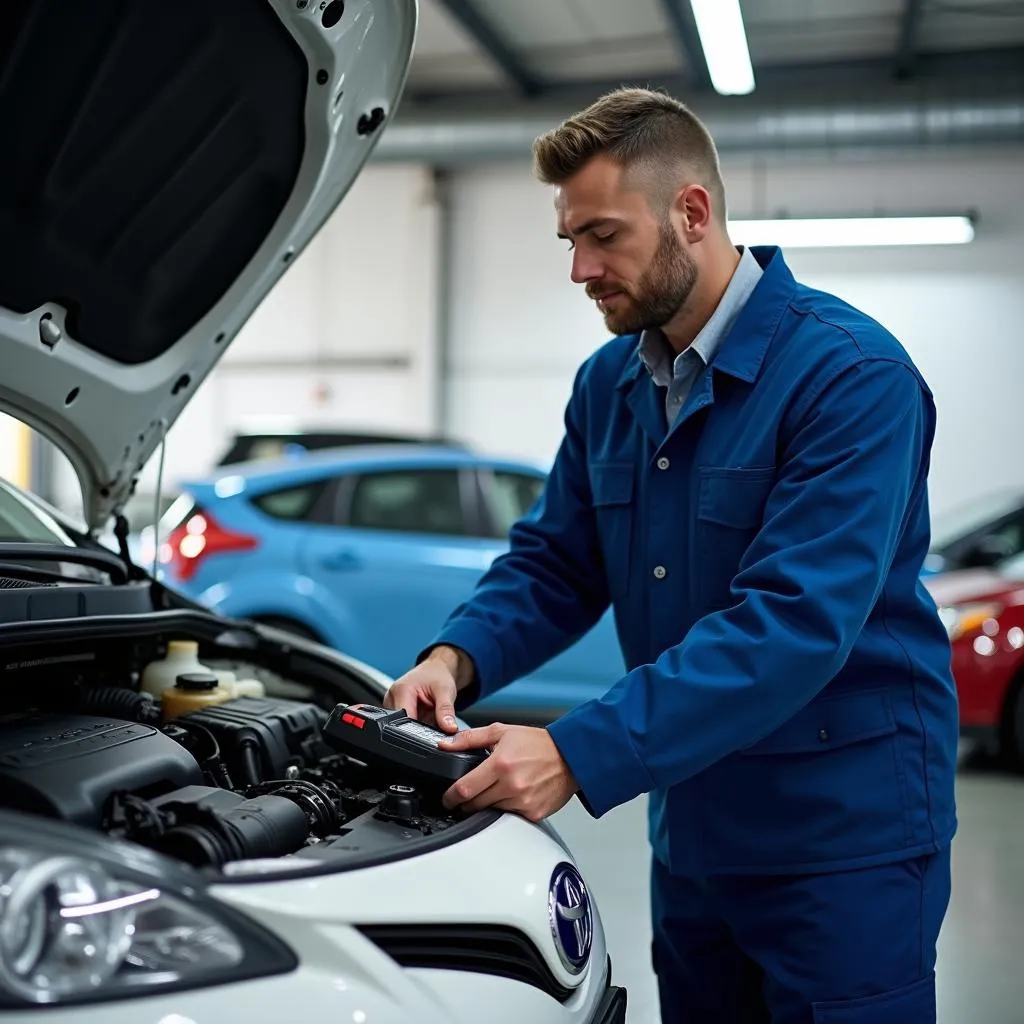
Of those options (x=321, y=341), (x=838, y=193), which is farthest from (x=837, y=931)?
(x=321, y=341)

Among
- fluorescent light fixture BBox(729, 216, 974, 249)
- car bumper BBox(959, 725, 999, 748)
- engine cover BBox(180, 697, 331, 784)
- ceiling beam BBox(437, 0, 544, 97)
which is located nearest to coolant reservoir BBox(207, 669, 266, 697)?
engine cover BBox(180, 697, 331, 784)

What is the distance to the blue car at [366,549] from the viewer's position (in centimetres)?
477

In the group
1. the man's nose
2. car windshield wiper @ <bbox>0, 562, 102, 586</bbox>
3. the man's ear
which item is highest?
the man's ear

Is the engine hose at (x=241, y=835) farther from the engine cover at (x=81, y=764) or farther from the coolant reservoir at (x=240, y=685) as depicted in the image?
the coolant reservoir at (x=240, y=685)

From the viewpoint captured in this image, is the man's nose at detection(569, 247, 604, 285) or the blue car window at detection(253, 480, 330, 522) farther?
the blue car window at detection(253, 480, 330, 522)

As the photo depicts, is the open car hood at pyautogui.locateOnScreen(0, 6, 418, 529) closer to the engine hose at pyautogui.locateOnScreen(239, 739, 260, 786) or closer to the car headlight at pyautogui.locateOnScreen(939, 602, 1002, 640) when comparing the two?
the engine hose at pyautogui.locateOnScreen(239, 739, 260, 786)

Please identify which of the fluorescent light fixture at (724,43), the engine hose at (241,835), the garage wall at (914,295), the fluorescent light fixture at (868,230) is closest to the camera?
the engine hose at (241,835)

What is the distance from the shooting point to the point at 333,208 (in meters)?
2.02

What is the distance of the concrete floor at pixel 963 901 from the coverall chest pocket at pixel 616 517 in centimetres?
129

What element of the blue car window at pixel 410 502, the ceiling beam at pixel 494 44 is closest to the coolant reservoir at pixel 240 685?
the blue car window at pixel 410 502

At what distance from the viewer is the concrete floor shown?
276 cm

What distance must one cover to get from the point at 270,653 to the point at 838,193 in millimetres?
8847

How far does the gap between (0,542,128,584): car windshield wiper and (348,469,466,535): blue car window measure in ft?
9.67

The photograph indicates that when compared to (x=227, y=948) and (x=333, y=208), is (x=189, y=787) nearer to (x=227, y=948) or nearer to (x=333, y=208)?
(x=227, y=948)
